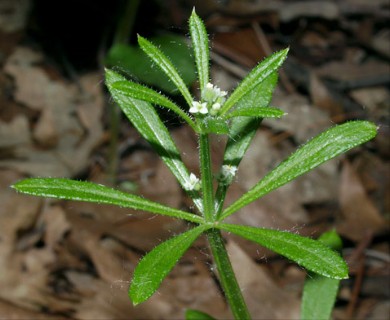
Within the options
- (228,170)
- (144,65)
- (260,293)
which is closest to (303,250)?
(228,170)

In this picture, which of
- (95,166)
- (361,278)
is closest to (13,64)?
(95,166)

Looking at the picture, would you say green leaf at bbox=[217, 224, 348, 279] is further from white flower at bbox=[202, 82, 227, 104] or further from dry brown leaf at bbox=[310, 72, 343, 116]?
dry brown leaf at bbox=[310, 72, 343, 116]

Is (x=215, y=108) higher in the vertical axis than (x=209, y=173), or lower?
higher

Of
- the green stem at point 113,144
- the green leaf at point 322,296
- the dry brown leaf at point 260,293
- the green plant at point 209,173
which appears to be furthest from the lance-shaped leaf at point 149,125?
the green stem at point 113,144

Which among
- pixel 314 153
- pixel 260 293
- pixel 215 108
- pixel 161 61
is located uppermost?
pixel 161 61

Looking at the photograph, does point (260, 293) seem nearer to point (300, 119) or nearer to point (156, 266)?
point (156, 266)

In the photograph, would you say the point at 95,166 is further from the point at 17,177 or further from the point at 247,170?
the point at 247,170
